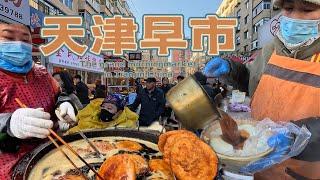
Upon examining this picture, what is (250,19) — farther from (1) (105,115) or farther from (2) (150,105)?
(1) (105,115)

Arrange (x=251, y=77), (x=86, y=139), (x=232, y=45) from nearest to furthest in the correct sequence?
(x=86, y=139) → (x=251, y=77) → (x=232, y=45)

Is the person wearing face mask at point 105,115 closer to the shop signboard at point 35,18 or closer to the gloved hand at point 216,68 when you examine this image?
the gloved hand at point 216,68

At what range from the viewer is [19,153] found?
2.32m

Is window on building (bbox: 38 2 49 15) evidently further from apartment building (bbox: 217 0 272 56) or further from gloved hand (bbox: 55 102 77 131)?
apartment building (bbox: 217 0 272 56)

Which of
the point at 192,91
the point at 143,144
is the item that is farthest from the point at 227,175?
the point at 143,144

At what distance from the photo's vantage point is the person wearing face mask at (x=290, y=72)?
162cm

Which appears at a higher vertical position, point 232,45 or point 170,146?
point 232,45

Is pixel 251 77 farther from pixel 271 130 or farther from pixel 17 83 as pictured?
pixel 17 83

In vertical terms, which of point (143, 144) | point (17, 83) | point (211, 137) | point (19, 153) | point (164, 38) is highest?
point (164, 38)

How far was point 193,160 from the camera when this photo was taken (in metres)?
1.31

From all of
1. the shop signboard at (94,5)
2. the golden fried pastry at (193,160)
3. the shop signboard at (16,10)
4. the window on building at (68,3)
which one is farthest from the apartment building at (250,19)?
the golden fried pastry at (193,160)

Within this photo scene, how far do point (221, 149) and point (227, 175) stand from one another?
14 cm

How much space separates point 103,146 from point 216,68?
0.89 meters

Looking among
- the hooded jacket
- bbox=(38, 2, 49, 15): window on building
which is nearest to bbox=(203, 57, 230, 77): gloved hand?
the hooded jacket
